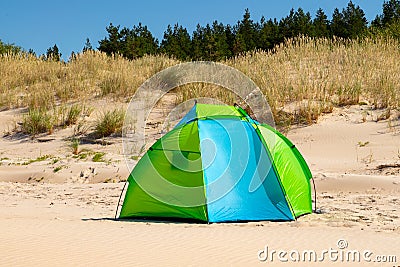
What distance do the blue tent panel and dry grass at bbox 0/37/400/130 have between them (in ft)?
20.8

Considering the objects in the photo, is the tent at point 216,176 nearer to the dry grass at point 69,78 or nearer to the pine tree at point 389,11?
the dry grass at point 69,78

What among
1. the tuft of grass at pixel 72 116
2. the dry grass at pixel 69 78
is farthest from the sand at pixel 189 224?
the dry grass at pixel 69 78

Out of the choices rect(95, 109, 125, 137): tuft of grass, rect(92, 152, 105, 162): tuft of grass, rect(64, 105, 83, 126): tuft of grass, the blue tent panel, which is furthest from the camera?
rect(64, 105, 83, 126): tuft of grass

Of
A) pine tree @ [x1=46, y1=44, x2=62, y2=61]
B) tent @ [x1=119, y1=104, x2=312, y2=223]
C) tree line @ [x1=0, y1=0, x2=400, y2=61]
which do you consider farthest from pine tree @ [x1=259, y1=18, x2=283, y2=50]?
tent @ [x1=119, y1=104, x2=312, y2=223]

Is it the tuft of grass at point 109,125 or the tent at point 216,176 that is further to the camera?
the tuft of grass at point 109,125

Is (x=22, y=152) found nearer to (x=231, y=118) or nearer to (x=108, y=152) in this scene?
(x=108, y=152)

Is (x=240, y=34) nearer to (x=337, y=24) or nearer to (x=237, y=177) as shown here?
(x=337, y=24)

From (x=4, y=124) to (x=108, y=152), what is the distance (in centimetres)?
454

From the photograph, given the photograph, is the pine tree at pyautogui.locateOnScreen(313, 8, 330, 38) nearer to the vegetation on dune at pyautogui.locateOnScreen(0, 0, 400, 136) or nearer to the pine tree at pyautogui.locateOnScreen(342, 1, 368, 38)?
the pine tree at pyautogui.locateOnScreen(342, 1, 368, 38)

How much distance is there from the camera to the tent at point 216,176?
6.78 meters

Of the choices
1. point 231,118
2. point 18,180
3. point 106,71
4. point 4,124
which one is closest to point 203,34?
point 106,71

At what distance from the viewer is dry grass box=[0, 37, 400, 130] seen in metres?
13.9

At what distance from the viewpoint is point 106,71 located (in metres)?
18.6

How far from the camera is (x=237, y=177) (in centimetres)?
688
